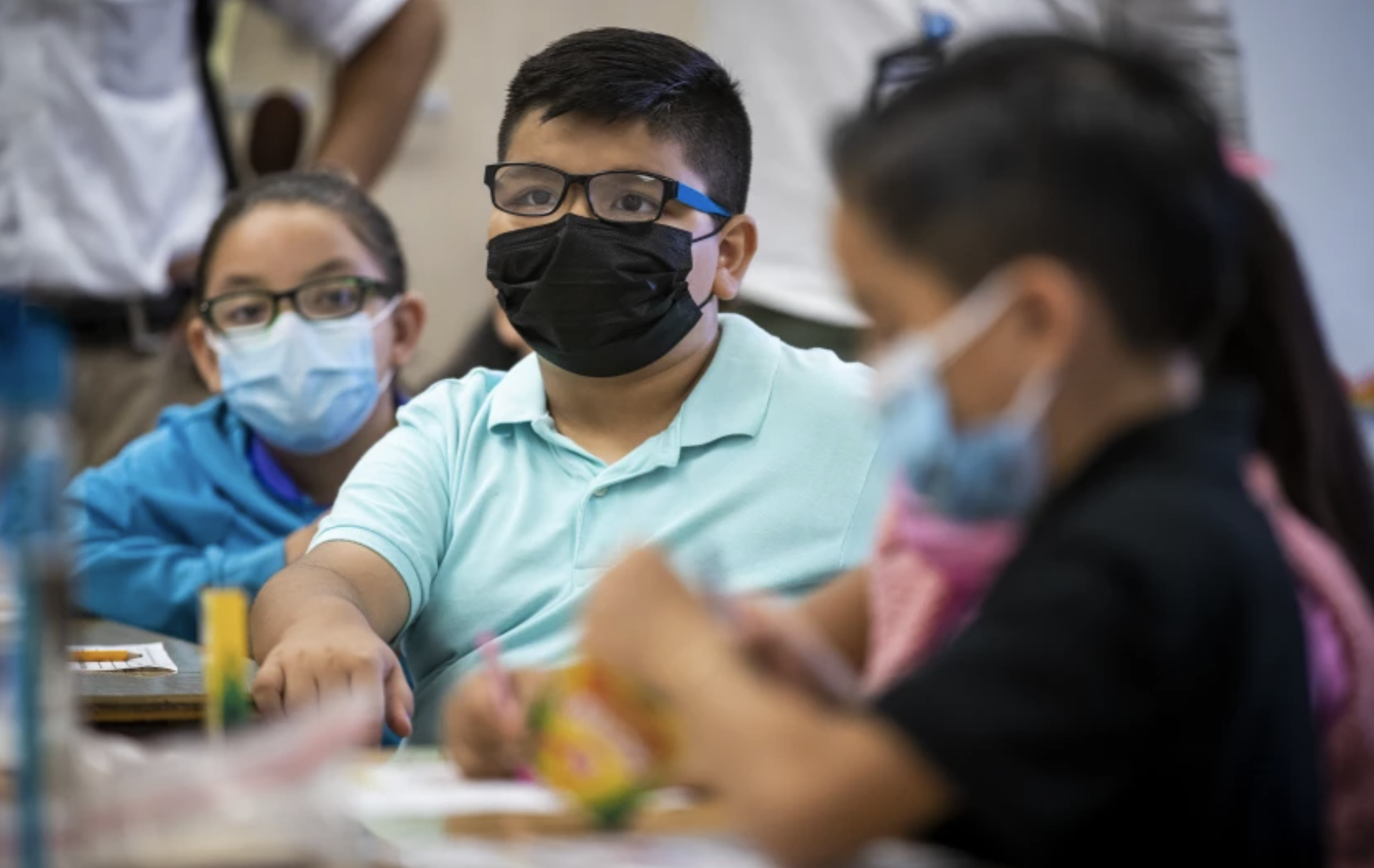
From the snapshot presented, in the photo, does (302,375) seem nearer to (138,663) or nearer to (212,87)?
(138,663)

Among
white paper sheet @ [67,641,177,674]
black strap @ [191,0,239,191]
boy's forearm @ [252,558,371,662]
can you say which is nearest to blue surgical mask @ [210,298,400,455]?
white paper sheet @ [67,641,177,674]

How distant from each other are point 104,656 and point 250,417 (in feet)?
2.33

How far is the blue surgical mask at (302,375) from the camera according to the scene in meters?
2.50

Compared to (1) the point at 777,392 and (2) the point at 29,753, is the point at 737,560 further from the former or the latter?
(2) the point at 29,753

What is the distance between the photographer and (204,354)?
Result: 8.66ft

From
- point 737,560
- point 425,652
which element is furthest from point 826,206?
point 425,652

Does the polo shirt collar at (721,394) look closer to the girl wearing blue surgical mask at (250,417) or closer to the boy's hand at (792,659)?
the girl wearing blue surgical mask at (250,417)

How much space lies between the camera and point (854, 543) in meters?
1.81

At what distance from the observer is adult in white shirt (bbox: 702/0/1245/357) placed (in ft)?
12.9

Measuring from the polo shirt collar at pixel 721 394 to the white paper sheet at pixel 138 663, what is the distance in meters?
0.42

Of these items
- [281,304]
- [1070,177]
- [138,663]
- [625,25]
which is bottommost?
[138,663]

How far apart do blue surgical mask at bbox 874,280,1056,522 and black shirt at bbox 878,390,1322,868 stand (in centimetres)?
5

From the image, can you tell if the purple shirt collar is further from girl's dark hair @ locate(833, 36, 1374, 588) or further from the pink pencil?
girl's dark hair @ locate(833, 36, 1374, 588)

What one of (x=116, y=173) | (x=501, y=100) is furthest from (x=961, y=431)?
(x=501, y=100)
